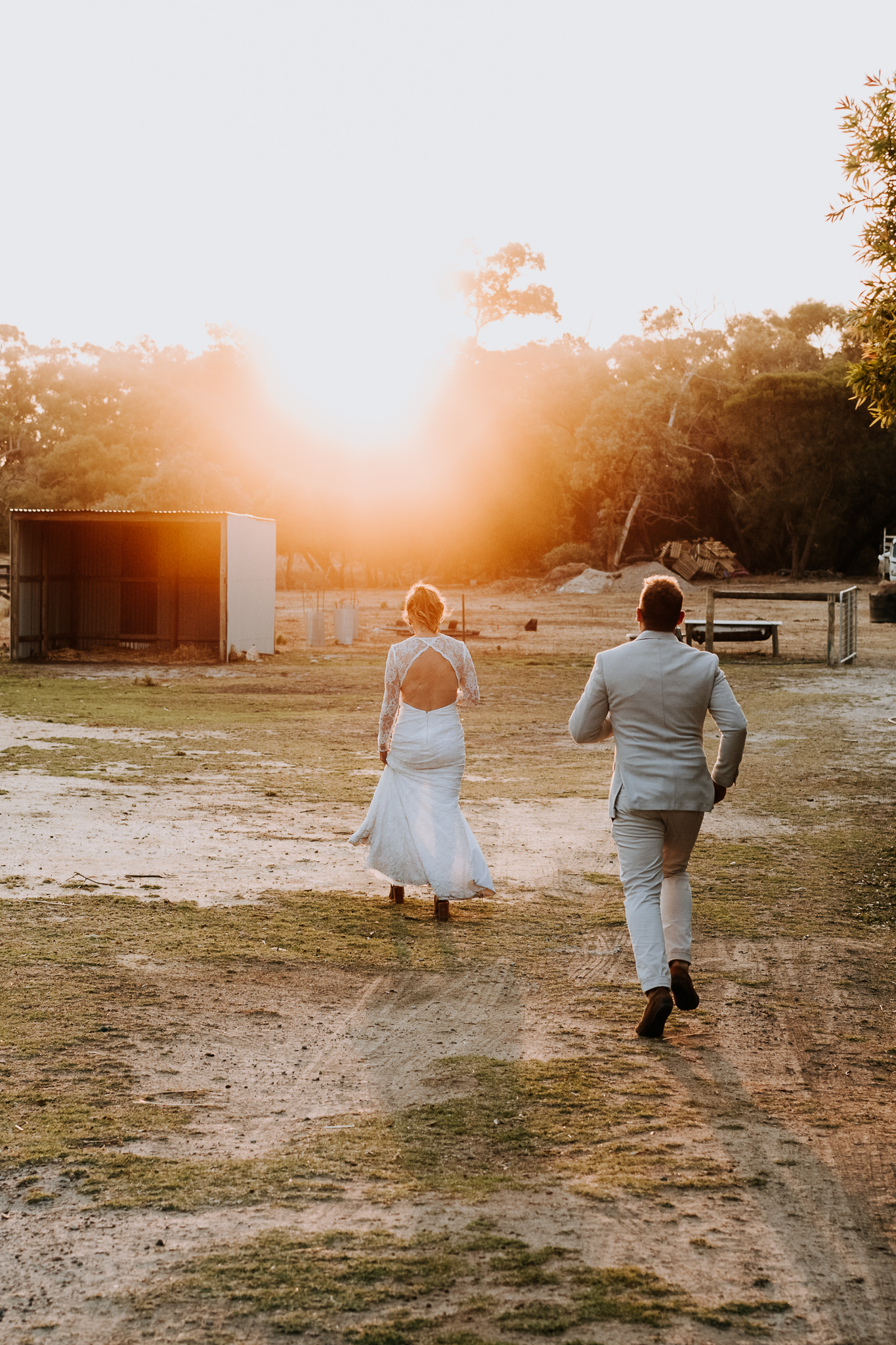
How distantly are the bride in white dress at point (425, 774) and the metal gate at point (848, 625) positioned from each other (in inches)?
676

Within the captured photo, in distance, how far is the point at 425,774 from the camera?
6.36 meters

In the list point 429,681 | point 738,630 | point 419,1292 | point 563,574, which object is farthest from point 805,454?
point 419,1292

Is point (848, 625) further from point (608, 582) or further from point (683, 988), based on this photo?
point (608, 582)

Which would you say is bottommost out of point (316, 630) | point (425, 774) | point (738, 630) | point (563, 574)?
point (316, 630)

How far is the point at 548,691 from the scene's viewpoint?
18406mm

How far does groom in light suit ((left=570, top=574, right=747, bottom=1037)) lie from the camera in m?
4.65

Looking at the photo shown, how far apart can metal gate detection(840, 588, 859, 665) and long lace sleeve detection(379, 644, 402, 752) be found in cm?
1723

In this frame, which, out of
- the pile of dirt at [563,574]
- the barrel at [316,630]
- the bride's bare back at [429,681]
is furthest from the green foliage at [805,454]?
the bride's bare back at [429,681]

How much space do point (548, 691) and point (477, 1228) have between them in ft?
50.3

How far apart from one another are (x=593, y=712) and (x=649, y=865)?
0.60 meters

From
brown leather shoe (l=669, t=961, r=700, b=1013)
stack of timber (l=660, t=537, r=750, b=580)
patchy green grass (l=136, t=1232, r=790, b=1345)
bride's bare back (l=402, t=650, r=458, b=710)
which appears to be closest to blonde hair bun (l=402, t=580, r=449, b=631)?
bride's bare back (l=402, t=650, r=458, b=710)

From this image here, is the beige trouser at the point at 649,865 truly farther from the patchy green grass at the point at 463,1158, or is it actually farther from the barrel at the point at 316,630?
the barrel at the point at 316,630

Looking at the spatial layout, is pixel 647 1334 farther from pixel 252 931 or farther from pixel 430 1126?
pixel 252 931

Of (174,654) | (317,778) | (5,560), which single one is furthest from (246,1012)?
(5,560)
